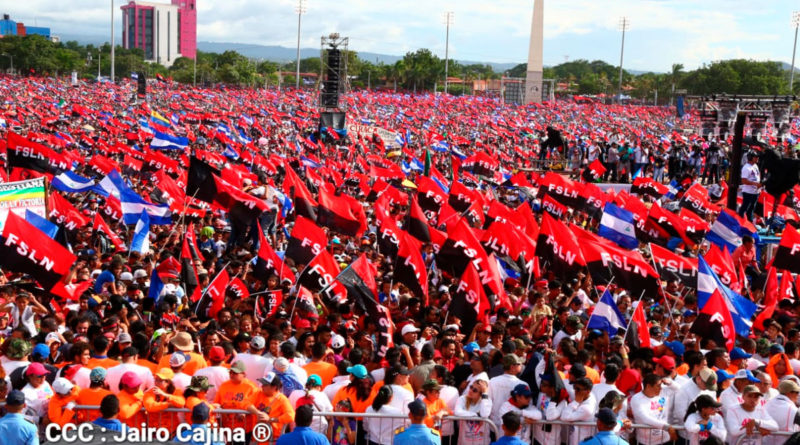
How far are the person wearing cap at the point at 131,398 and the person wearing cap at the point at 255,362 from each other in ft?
4.03

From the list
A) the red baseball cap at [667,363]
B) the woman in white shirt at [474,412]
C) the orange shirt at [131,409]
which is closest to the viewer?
the orange shirt at [131,409]

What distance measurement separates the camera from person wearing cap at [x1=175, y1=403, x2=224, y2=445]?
6.23 metres

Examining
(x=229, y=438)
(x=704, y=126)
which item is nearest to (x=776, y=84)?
(x=704, y=126)

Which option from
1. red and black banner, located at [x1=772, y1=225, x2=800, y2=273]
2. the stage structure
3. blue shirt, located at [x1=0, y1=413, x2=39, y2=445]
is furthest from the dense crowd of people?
A: the stage structure

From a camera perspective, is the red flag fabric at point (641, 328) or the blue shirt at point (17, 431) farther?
the red flag fabric at point (641, 328)

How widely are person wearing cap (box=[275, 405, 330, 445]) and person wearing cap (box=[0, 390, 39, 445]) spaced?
5.18 feet

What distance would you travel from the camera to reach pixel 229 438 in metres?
6.70

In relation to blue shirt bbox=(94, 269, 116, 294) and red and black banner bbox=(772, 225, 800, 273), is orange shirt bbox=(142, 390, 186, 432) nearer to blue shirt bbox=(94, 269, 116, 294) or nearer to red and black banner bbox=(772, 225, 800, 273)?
blue shirt bbox=(94, 269, 116, 294)

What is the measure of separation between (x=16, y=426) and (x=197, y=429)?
44.1 inches

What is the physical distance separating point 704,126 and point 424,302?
1184cm

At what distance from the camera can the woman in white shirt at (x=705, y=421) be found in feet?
22.0

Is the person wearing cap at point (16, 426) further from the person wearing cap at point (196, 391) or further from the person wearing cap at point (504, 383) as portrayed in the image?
the person wearing cap at point (504, 383)

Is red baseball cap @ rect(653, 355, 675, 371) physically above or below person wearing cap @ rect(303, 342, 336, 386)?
above

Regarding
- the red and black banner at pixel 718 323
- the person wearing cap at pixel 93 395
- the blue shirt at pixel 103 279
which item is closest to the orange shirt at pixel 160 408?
the person wearing cap at pixel 93 395
